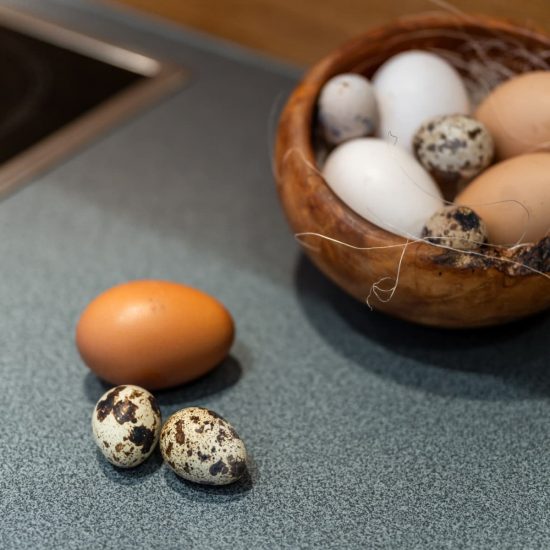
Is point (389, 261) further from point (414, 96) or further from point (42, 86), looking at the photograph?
point (42, 86)

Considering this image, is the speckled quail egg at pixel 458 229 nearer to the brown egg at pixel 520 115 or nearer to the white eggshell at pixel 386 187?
the white eggshell at pixel 386 187

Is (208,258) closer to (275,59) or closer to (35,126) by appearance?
(35,126)

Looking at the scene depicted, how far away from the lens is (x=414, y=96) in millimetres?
827

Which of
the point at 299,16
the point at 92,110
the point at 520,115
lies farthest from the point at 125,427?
the point at 299,16

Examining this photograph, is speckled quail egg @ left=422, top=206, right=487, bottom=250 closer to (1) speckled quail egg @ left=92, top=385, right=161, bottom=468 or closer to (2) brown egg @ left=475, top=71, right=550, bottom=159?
(2) brown egg @ left=475, top=71, right=550, bottom=159

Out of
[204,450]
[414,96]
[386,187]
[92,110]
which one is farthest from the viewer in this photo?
[92,110]

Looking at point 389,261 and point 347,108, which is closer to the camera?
point 389,261

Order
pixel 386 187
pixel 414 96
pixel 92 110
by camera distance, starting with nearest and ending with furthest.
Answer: pixel 386 187 → pixel 414 96 → pixel 92 110

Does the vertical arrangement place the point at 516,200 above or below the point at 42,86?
above

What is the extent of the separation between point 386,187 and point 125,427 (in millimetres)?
328

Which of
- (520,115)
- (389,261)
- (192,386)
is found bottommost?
(192,386)

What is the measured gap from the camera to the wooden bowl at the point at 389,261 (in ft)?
2.15

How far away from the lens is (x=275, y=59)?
1.29 meters

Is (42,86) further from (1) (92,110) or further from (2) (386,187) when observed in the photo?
(2) (386,187)
